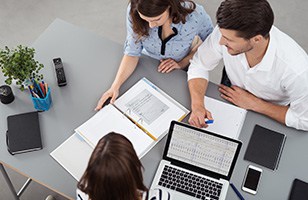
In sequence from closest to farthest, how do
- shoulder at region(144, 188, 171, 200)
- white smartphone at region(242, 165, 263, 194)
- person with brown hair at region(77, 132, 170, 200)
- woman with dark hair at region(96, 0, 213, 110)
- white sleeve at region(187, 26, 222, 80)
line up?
person with brown hair at region(77, 132, 170, 200) → shoulder at region(144, 188, 171, 200) → white smartphone at region(242, 165, 263, 194) → woman with dark hair at region(96, 0, 213, 110) → white sleeve at region(187, 26, 222, 80)

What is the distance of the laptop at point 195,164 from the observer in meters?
1.54

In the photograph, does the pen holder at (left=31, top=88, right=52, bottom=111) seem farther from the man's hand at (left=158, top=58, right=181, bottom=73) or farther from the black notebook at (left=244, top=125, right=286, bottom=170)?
the black notebook at (left=244, top=125, right=286, bottom=170)

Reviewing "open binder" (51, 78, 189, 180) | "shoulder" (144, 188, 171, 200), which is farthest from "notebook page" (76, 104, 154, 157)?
"shoulder" (144, 188, 171, 200)

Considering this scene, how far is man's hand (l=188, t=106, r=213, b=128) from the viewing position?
1.71 meters

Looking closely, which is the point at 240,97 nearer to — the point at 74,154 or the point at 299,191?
the point at 299,191

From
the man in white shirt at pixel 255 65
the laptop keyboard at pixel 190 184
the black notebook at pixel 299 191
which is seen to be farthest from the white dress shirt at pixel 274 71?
the laptop keyboard at pixel 190 184

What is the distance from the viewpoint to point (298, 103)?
5.44 feet

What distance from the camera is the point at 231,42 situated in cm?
160

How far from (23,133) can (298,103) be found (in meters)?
1.21

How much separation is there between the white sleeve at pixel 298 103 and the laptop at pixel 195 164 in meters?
0.36

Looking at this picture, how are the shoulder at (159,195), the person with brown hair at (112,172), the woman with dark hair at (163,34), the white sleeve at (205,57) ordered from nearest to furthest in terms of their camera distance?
the person with brown hair at (112,172) < the shoulder at (159,195) < the woman with dark hair at (163,34) < the white sleeve at (205,57)

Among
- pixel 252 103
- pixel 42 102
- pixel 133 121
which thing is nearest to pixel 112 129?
pixel 133 121

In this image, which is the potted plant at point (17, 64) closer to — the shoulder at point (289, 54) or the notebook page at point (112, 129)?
the notebook page at point (112, 129)

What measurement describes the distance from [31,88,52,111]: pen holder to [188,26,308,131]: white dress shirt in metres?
0.67
